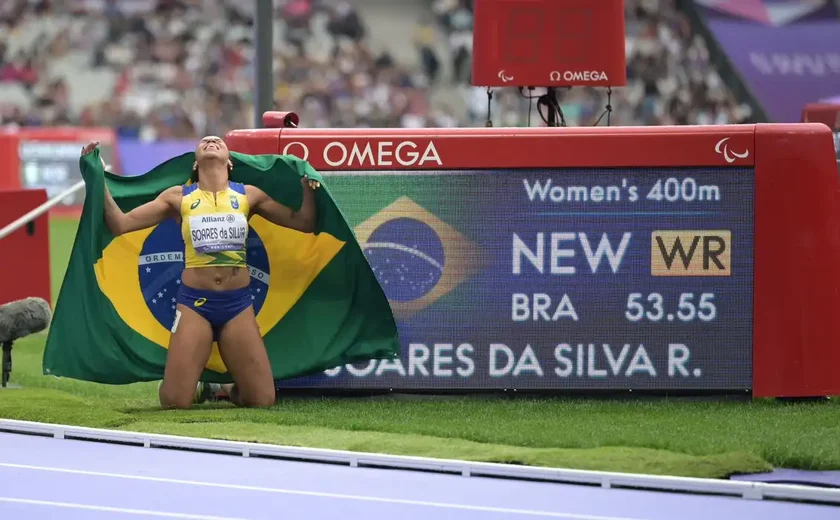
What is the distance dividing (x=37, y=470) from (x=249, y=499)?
1242 mm

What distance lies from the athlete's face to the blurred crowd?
17.5 meters

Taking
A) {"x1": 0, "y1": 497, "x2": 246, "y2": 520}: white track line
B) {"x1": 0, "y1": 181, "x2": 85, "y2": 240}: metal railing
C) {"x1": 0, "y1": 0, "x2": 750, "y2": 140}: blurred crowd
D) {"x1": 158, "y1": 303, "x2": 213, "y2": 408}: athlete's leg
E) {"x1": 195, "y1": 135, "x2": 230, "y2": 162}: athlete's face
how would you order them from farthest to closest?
{"x1": 0, "y1": 0, "x2": 750, "y2": 140}: blurred crowd
{"x1": 0, "y1": 181, "x2": 85, "y2": 240}: metal railing
{"x1": 195, "y1": 135, "x2": 230, "y2": 162}: athlete's face
{"x1": 158, "y1": 303, "x2": 213, "y2": 408}: athlete's leg
{"x1": 0, "y1": 497, "x2": 246, "y2": 520}: white track line

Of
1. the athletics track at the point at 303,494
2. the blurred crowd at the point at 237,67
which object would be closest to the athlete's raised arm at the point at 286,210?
the athletics track at the point at 303,494

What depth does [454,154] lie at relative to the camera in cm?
886

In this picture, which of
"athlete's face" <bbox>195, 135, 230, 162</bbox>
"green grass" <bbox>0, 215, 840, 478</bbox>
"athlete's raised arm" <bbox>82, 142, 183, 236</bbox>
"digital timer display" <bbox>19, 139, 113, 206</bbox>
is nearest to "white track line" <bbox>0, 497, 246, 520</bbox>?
"green grass" <bbox>0, 215, 840, 478</bbox>

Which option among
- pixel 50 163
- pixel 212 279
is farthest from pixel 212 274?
pixel 50 163

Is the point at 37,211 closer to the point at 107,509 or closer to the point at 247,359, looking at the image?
the point at 247,359

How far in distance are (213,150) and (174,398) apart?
1405 mm

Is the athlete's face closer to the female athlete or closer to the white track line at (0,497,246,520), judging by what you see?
the female athlete

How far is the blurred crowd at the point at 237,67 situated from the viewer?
26.2 metres

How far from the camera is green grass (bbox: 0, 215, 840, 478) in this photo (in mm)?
7047

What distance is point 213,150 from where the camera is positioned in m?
8.55

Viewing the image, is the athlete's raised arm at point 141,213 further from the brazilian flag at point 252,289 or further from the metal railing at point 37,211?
the metal railing at point 37,211

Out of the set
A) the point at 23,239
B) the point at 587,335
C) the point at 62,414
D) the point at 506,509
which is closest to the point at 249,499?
the point at 506,509
